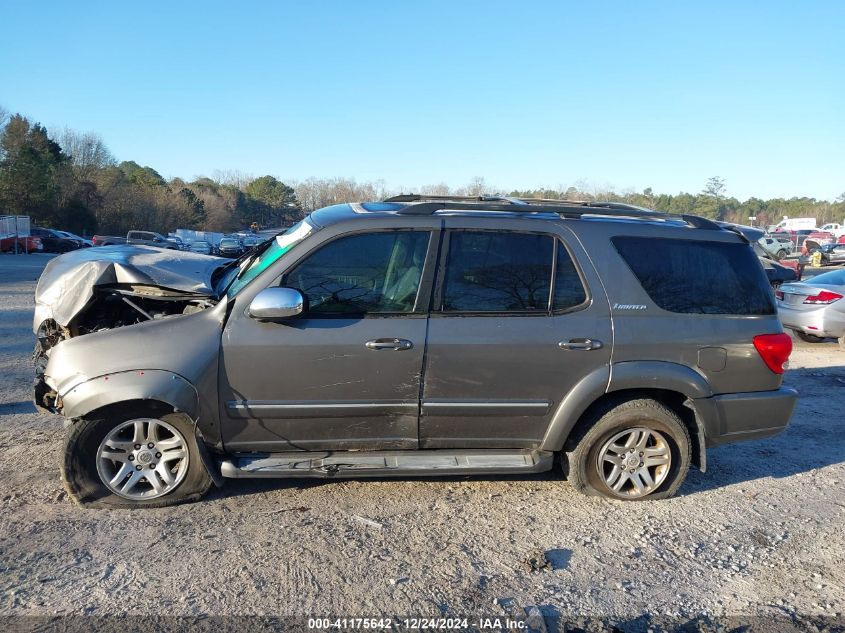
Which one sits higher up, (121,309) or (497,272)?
(497,272)

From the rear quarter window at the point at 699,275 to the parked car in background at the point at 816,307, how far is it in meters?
6.92

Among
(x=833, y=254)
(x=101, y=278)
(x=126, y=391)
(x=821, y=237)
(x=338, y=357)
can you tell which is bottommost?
(x=126, y=391)

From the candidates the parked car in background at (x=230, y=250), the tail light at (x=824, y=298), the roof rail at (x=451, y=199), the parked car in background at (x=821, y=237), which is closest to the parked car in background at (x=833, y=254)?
the parked car in background at (x=821, y=237)

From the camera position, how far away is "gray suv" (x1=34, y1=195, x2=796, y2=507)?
389 centimetres

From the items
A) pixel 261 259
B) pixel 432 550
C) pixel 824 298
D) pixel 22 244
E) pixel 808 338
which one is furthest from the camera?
pixel 22 244

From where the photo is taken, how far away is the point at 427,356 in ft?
13.1

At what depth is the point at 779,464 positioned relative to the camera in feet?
17.2

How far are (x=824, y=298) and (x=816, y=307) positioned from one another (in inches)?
7.2

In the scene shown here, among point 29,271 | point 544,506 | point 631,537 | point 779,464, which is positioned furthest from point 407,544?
point 29,271

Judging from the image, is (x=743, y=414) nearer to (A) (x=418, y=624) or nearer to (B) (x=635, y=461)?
(B) (x=635, y=461)

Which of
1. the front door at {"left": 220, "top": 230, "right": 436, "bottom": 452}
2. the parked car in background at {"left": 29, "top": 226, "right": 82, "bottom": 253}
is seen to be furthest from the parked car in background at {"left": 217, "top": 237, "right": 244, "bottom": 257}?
the front door at {"left": 220, "top": 230, "right": 436, "bottom": 452}

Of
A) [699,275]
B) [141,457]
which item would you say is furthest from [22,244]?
[699,275]

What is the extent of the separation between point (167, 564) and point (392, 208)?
256 cm

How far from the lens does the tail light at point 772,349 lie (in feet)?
14.3
